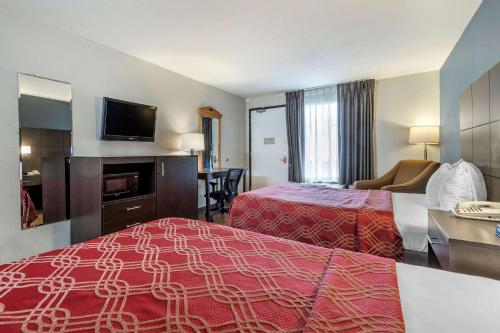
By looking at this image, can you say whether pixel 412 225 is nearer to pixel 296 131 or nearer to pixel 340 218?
pixel 340 218

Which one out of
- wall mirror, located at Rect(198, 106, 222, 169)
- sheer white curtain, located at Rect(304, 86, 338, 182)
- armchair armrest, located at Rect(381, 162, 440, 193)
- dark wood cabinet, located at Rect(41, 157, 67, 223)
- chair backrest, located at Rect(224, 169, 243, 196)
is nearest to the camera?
dark wood cabinet, located at Rect(41, 157, 67, 223)

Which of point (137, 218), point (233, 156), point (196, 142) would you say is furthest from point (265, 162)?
point (137, 218)

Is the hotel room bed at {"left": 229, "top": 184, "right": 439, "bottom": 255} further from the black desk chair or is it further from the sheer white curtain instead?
the sheer white curtain

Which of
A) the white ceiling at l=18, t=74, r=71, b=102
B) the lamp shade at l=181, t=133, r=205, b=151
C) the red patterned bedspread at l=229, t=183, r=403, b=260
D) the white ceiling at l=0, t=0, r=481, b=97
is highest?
the white ceiling at l=0, t=0, r=481, b=97

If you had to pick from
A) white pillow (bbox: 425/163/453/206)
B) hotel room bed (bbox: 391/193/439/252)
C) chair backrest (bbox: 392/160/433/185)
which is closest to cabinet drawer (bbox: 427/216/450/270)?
hotel room bed (bbox: 391/193/439/252)

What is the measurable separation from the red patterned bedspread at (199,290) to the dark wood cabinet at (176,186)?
6.87 ft

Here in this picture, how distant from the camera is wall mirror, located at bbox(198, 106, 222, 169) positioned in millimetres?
4734

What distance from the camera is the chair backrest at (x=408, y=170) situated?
12.6ft

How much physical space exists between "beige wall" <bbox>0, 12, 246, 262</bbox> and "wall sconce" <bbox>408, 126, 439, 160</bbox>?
3.72 meters

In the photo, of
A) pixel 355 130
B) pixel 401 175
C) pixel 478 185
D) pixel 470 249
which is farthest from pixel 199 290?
pixel 355 130

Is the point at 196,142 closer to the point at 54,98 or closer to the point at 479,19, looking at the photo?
the point at 54,98

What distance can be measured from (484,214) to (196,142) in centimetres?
361

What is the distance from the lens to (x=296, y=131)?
5.27 meters

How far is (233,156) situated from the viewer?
565 cm
